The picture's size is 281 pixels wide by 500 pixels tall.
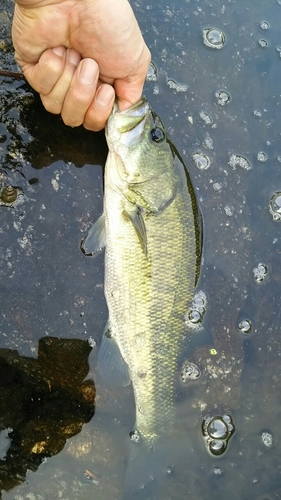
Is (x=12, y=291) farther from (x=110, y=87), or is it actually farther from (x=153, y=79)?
(x=153, y=79)

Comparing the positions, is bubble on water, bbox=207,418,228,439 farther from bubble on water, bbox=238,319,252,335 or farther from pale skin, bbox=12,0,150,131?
pale skin, bbox=12,0,150,131

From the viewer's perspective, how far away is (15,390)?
276 centimetres

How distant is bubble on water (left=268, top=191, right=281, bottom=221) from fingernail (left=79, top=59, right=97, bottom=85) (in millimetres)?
1426

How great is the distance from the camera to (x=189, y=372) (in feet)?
9.62

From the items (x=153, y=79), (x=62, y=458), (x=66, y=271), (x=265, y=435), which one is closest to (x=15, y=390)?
(x=62, y=458)

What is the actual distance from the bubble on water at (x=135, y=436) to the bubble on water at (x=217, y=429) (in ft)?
1.44

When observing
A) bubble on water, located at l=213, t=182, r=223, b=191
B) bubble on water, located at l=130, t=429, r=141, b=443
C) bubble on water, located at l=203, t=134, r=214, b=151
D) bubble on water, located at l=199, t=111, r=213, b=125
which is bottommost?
bubble on water, located at l=130, t=429, r=141, b=443

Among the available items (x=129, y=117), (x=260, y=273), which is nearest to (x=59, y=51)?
(x=129, y=117)

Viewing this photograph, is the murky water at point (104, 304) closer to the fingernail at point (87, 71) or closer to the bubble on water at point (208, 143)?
the bubble on water at point (208, 143)

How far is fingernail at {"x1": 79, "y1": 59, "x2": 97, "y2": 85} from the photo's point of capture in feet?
7.89

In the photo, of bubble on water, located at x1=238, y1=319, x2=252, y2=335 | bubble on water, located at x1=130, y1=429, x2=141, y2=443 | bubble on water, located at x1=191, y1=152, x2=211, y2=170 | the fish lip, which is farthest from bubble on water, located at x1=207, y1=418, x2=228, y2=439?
the fish lip

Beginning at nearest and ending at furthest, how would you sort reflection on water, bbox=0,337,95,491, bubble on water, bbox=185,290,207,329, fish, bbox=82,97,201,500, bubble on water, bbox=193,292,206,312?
fish, bbox=82,97,201,500 → reflection on water, bbox=0,337,95,491 → bubble on water, bbox=185,290,207,329 → bubble on water, bbox=193,292,206,312

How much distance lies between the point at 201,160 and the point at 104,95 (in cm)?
86

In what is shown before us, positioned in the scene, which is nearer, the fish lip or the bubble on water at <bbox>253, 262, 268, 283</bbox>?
the fish lip
